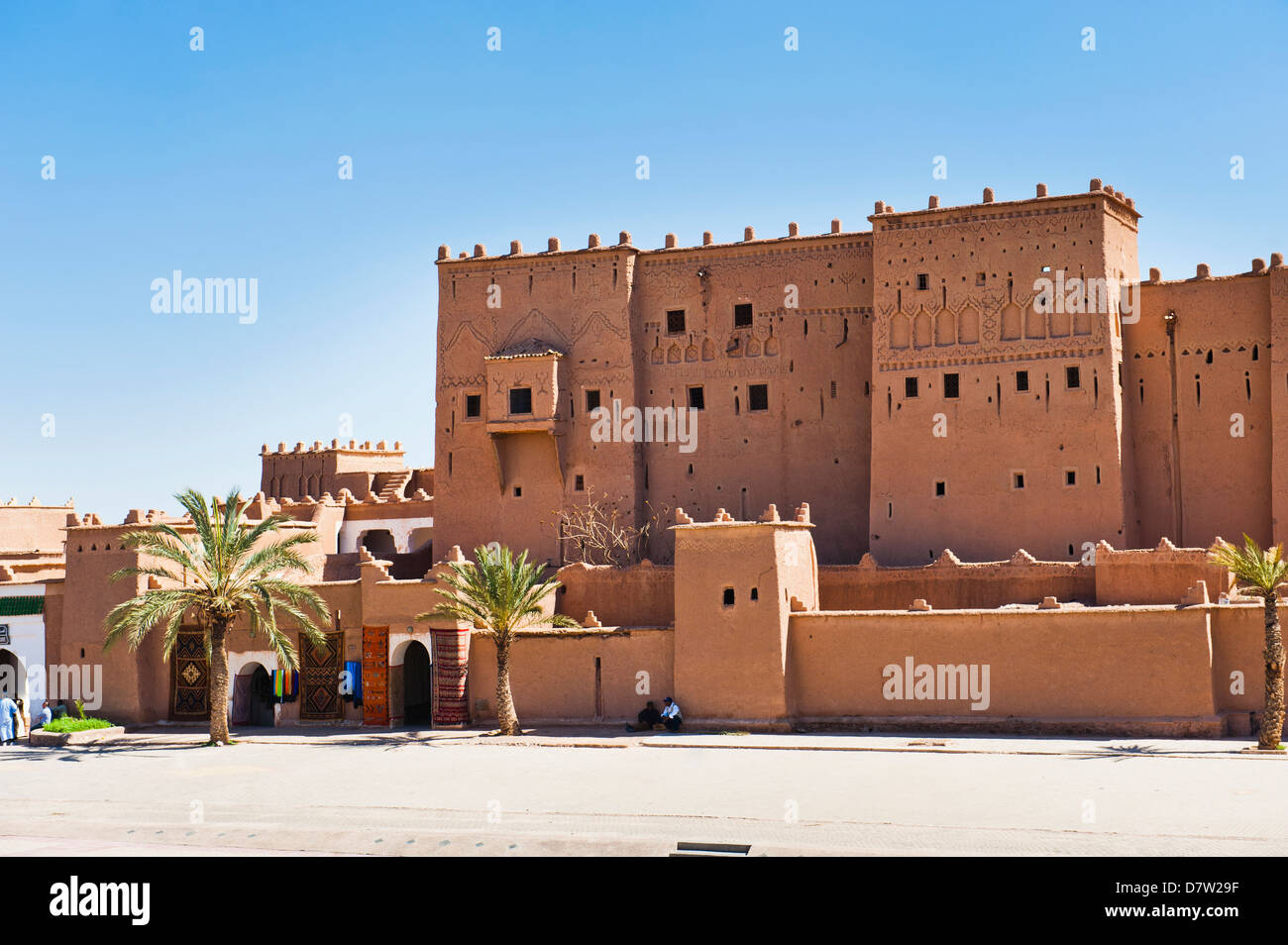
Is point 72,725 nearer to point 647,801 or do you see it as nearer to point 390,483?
point 647,801

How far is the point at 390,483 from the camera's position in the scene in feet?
154

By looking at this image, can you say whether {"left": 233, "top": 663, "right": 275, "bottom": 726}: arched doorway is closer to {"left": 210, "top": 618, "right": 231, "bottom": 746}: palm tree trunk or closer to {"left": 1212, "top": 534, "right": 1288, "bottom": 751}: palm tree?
{"left": 210, "top": 618, "right": 231, "bottom": 746}: palm tree trunk

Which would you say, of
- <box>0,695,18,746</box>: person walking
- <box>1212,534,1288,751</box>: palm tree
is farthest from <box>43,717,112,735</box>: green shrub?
<box>1212,534,1288,751</box>: palm tree

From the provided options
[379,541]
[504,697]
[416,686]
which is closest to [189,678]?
[416,686]

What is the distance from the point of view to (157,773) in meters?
25.1

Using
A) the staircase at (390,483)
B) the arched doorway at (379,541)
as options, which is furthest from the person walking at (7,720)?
the staircase at (390,483)

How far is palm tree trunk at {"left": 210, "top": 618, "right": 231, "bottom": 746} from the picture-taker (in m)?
29.2

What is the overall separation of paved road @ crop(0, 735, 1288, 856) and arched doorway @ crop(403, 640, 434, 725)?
519 cm

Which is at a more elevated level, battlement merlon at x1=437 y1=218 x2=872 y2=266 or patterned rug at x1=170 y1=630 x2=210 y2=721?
battlement merlon at x1=437 y1=218 x2=872 y2=266

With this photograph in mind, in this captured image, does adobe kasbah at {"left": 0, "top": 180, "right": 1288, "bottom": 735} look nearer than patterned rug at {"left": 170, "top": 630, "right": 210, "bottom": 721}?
Yes

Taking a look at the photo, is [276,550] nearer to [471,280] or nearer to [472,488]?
[472,488]

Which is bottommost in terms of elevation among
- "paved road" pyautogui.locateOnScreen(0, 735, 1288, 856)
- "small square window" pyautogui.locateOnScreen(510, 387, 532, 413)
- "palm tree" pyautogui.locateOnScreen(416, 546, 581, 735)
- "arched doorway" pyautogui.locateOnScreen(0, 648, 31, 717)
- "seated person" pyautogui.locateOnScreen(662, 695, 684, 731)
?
"paved road" pyautogui.locateOnScreen(0, 735, 1288, 856)
